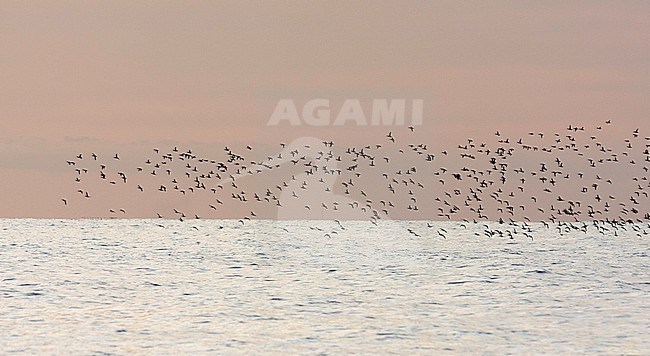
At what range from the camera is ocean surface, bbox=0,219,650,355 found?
2661 cm

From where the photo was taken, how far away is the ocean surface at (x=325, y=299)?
26.6 meters

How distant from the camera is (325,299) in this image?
3612 cm

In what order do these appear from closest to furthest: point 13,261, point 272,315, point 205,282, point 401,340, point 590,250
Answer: point 401,340 < point 272,315 < point 205,282 < point 13,261 < point 590,250

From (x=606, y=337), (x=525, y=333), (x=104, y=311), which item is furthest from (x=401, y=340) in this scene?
(x=104, y=311)

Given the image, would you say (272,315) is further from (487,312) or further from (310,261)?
(310,261)

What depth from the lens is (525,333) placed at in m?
28.1

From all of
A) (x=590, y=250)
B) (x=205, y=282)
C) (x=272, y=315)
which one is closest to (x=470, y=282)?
(x=205, y=282)

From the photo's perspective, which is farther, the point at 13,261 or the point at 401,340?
the point at 13,261

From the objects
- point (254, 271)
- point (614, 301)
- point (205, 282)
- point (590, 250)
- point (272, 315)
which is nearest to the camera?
point (272, 315)

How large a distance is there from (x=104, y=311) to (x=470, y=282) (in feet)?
54.7

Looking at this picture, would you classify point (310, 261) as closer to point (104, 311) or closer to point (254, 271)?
point (254, 271)

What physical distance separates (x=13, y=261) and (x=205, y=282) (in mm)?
16957

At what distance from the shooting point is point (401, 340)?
27016 mm

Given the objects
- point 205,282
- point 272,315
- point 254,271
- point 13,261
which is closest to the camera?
point 272,315
